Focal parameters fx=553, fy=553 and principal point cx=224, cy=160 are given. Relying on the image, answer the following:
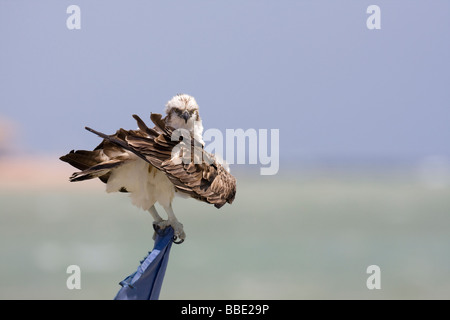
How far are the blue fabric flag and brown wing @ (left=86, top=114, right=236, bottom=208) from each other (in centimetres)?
34

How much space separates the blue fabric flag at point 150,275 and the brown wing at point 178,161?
0.34 m

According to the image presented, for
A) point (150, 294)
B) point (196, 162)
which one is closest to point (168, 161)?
point (196, 162)

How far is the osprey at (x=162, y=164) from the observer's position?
2.79 m

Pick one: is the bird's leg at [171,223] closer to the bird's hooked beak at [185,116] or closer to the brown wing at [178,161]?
the brown wing at [178,161]

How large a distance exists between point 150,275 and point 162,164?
63cm

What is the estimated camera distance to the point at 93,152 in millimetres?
2928

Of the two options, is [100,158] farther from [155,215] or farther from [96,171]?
[155,215]

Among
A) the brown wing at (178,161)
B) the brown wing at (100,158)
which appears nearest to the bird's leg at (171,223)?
the brown wing at (178,161)

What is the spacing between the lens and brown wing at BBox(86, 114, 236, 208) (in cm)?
276

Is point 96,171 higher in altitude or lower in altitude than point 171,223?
higher

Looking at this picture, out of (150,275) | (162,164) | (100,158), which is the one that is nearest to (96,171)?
(100,158)

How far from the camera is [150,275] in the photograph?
2957 millimetres

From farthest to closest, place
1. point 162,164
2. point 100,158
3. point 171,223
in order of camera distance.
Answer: point 171,223
point 100,158
point 162,164

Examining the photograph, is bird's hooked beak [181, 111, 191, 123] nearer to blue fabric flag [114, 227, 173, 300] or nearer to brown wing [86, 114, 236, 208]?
brown wing [86, 114, 236, 208]
